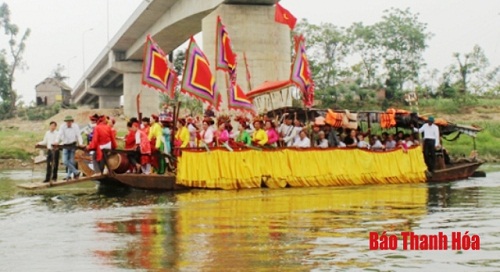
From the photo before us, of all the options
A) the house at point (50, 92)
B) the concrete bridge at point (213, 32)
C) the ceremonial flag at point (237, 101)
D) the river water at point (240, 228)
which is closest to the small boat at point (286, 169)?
the river water at point (240, 228)

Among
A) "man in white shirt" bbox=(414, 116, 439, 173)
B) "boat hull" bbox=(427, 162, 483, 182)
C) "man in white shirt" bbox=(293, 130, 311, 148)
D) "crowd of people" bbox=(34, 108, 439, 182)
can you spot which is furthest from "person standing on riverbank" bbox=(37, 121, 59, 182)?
"boat hull" bbox=(427, 162, 483, 182)

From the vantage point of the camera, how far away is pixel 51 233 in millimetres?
11344

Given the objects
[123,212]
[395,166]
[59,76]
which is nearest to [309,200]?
[123,212]

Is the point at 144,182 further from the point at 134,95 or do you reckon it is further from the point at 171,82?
the point at 134,95

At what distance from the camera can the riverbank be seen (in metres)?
40.1

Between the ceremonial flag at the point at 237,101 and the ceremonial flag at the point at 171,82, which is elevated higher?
the ceremonial flag at the point at 171,82

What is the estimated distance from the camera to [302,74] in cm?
2162

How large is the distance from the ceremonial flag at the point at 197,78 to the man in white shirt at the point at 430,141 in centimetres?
637

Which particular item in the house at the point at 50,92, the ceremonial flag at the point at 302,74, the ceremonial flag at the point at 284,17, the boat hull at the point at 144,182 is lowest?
the boat hull at the point at 144,182

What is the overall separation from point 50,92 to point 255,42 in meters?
83.0

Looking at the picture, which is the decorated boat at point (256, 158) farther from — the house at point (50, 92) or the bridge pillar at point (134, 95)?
the house at point (50, 92)

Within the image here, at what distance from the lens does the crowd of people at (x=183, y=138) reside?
59.0 feet

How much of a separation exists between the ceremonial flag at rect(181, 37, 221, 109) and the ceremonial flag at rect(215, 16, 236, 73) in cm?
131

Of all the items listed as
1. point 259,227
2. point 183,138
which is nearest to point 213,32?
point 183,138
